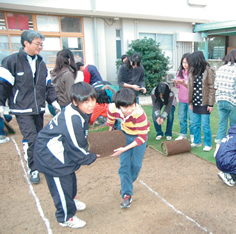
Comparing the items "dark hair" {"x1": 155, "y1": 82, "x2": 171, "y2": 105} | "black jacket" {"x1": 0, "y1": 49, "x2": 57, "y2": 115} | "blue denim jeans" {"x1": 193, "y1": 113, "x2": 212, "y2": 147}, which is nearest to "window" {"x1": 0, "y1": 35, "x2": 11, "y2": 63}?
"black jacket" {"x1": 0, "y1": 49, "x2": 57, "y2": 115}

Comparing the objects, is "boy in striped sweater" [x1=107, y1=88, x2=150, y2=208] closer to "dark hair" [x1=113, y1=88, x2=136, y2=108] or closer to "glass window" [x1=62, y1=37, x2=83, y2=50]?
"dark hair" [x1=113, y1=88, x2=136, y2=108]

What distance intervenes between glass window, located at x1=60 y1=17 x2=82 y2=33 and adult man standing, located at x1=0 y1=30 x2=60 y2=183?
7.84 m

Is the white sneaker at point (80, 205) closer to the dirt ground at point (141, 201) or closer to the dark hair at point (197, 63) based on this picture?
the dirt ground at point (141, 201)

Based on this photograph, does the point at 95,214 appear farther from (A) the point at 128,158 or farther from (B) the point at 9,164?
(B) the point at 9,164

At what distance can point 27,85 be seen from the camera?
10.6 ft

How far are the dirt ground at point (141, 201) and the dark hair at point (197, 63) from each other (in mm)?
1603

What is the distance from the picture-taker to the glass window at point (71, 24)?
10.4 m

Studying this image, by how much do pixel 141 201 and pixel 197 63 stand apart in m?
2.59

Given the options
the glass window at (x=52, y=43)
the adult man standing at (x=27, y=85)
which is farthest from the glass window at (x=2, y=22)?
the adult man standing at (x=27, y=85)

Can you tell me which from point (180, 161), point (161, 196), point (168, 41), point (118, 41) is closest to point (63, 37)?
point (118, 41)

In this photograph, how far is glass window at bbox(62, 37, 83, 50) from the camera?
1052 centimetres

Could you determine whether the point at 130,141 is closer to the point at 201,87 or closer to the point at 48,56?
the point at 201,87

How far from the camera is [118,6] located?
36.0ft

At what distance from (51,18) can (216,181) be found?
31.8ft
